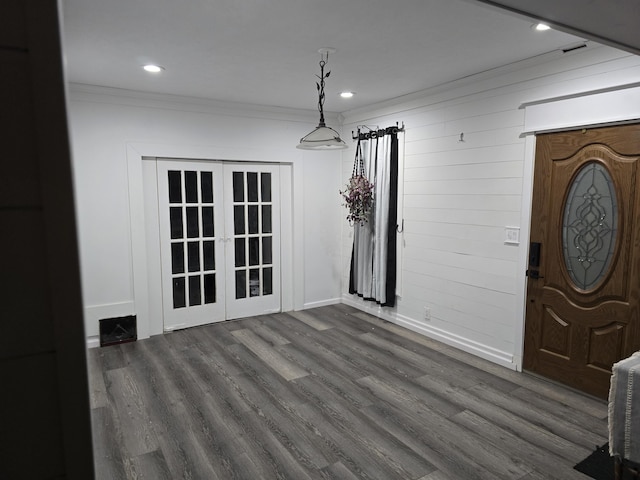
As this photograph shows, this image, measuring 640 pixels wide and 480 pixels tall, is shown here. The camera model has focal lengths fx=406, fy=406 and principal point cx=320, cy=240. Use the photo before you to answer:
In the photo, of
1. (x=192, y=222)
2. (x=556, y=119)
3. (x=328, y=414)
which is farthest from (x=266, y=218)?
(x=556, y=119)

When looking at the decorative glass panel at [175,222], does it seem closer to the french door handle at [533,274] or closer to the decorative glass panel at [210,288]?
the decorative glass panel at [210,288]

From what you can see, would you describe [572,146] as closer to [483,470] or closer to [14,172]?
[483,470]

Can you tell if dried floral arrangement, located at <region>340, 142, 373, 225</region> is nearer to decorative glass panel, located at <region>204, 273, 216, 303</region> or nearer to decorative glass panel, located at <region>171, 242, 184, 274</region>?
decorative glass panel, located at <region>204, 273, 216, 303</region>

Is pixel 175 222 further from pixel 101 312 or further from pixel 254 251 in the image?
pixel 101 312

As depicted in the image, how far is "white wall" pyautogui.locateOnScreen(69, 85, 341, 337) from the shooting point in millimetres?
4266

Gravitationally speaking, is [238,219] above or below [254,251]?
above

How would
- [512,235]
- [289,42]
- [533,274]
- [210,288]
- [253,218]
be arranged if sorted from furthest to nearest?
[253,218] < [210,288] < [512,235] < [533,274] < [289,42]

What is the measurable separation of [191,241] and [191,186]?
661 millimetres

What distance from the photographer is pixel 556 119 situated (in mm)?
3271

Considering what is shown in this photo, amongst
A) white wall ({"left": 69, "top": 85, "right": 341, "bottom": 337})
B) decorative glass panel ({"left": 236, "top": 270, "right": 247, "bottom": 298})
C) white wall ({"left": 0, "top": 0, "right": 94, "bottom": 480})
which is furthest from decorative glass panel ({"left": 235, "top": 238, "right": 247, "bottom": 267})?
white wall ({"left": 0, "top": 0, "right": 94, "bottom": 480})

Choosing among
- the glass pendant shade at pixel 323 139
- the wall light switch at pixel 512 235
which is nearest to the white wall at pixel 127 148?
the glass pendant shade at pixel 323 139

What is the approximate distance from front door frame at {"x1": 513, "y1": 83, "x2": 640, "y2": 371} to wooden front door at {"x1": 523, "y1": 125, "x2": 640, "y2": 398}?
5 centimetres

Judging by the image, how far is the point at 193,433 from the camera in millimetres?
2814

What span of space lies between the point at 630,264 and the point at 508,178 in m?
1.17
